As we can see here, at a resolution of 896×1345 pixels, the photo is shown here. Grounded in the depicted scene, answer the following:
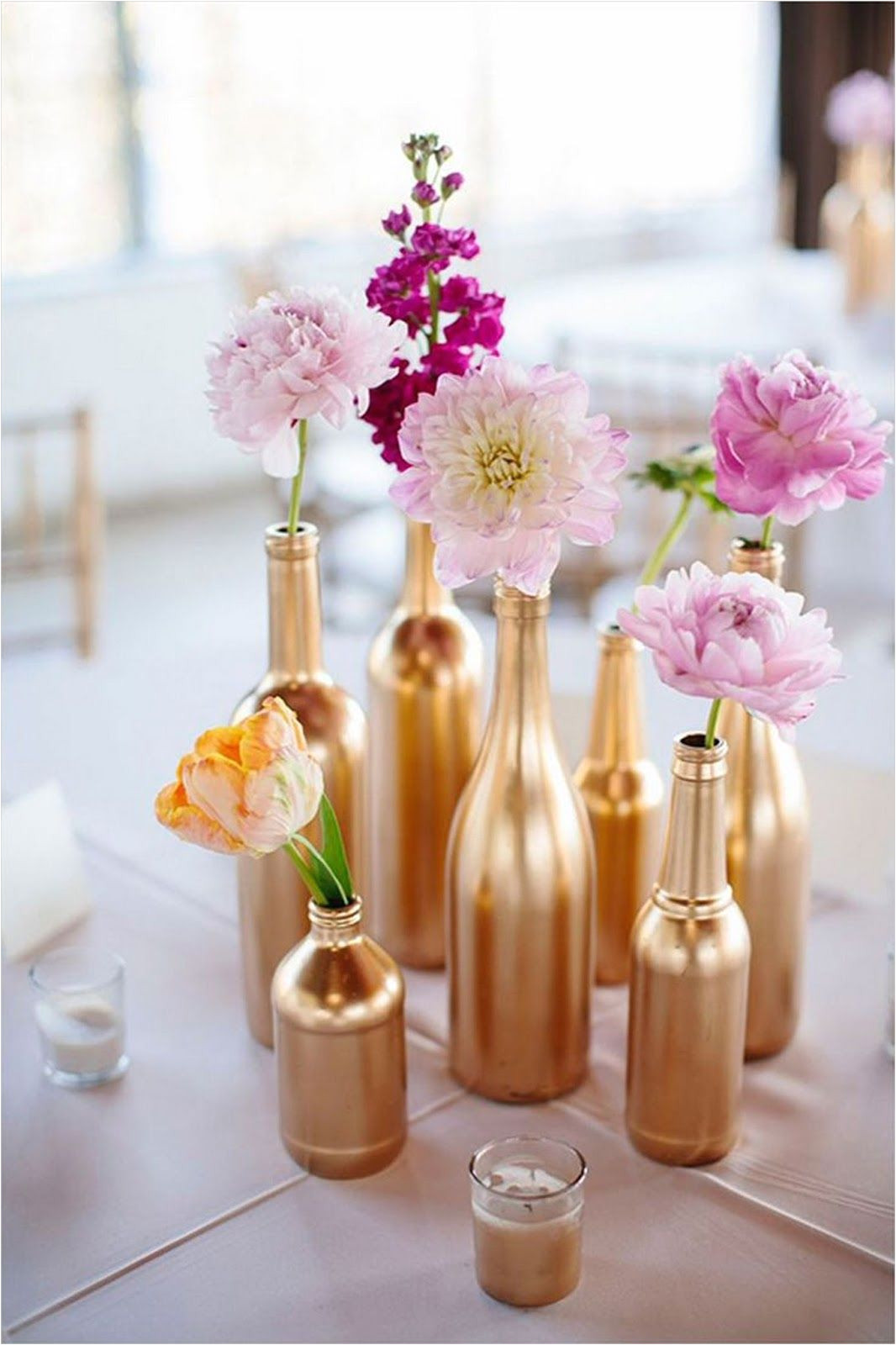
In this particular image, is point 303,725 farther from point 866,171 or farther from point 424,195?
point 866,171

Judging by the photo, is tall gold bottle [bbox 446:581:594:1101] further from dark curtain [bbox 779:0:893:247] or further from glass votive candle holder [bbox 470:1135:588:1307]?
dark curtain [bbox 779:0:893:247]

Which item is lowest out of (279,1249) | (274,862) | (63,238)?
(279,1249)

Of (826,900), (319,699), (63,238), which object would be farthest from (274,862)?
(63,238)

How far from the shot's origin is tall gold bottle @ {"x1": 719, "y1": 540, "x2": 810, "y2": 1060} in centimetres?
103

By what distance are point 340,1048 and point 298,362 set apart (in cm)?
38

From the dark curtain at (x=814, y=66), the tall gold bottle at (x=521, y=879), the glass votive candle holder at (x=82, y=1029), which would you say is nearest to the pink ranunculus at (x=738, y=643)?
the tall gold bottle at (x=521, y=879)

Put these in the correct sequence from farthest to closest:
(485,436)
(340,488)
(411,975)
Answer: (340,488) → (411,975) → (485,436)

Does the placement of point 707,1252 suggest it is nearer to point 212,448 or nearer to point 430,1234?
point 430,1234

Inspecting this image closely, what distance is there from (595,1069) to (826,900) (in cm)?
31

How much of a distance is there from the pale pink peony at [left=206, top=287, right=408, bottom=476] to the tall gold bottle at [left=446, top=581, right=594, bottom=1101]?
145 mm

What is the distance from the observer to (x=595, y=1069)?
3.52ft

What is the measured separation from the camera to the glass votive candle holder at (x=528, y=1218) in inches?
33.3

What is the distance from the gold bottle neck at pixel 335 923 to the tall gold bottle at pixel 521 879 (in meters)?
0.09

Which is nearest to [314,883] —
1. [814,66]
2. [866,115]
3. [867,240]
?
[867,240]
